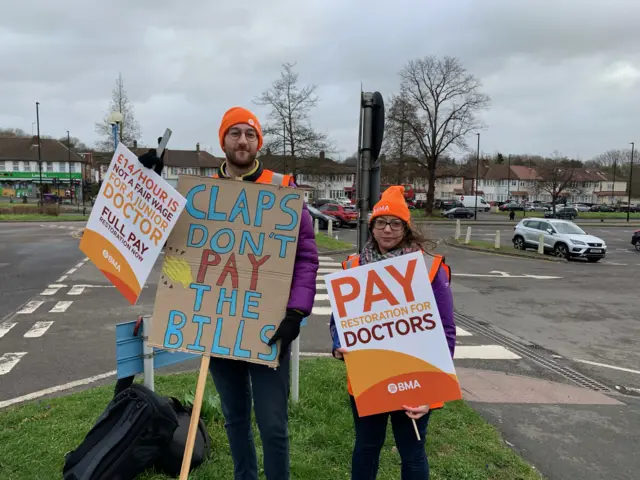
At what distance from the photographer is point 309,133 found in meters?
39.9

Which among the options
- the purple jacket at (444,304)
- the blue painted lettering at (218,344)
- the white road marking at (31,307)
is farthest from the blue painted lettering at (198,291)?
the white road marking at (31,307)

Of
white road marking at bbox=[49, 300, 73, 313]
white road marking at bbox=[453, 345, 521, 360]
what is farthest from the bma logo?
white road marking at bbox=[49, 300, 73, 313]

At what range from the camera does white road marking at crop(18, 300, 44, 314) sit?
8062mm

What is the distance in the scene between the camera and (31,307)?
8344 millimetres

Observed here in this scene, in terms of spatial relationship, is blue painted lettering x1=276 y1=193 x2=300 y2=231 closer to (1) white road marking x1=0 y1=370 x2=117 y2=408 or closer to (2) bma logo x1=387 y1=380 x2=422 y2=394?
(2) bma logo x1=387 y1=380 x2=422 y2=394

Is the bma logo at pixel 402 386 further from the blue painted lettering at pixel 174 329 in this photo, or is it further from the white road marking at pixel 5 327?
the white road marking at pixel 5 327

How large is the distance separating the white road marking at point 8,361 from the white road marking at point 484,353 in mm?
5521

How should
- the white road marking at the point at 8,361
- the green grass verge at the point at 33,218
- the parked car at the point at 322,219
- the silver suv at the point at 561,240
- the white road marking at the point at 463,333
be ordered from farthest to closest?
the green grass verge at the point at 33,218 → the parked car at the point at 322,219 → the silver suv at the point at 561,240 → the white road marking at the point at 463,333 → the white road marking at the point at 8,361

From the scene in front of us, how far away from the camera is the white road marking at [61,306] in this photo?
8.15m

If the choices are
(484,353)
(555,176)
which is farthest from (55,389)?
(555,176)

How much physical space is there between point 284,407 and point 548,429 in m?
2.80

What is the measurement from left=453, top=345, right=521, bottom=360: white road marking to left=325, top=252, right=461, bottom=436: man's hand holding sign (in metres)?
4.24

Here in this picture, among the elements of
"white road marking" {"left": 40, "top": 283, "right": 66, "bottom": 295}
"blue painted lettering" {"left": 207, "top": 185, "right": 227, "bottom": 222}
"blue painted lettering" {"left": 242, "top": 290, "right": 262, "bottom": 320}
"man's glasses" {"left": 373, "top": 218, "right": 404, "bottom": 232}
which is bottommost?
"white road marking" {"left": 40, "top": 283, "right": 66, "bottom": 295}

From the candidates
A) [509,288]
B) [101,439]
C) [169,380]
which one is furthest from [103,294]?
[509,288]
